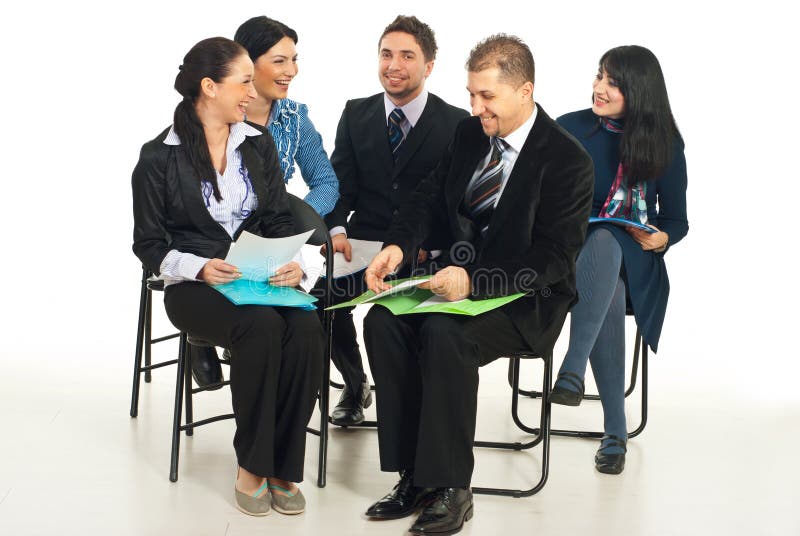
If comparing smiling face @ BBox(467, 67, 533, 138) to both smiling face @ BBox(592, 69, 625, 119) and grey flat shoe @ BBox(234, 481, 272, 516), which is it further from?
grey flat shoe @ BBox(234, 481, 272, 516)

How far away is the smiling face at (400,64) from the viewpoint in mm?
3996

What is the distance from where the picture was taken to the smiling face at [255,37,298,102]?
3.88 metres

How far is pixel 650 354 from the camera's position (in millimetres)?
5273

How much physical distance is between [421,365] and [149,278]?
115cm

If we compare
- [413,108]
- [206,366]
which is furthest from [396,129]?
[206,366]

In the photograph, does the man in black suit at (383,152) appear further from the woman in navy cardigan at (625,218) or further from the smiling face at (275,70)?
the woman in navy cardigan at (625,218)

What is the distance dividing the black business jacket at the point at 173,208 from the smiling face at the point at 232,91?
4.7 inches

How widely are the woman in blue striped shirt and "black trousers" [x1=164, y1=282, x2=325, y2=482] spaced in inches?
30.0

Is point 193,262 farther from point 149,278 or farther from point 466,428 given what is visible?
point 466,428

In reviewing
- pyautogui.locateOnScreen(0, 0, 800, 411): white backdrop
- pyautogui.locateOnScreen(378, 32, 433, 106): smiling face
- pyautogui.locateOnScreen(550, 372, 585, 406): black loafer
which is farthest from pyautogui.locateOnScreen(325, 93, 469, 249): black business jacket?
pyautogui.locateOnScreen(0, 0, 800, 411): white backdrop

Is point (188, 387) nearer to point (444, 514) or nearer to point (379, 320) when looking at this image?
point (379, 320)
